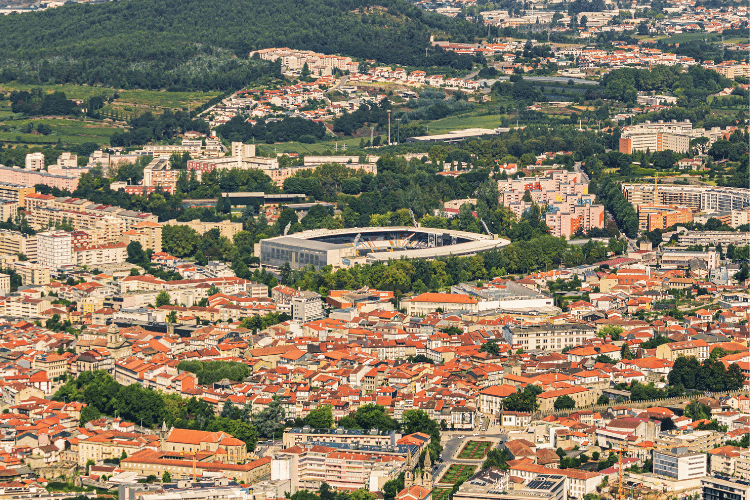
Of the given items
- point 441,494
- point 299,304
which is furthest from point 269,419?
point 299,304

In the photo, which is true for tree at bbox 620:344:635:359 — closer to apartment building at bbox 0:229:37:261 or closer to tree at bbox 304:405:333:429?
tree at bbox 304:405:333:429

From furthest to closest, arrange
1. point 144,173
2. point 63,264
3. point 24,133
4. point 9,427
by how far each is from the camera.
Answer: point 24,133, point 144,173, point 63,264, point 9,427

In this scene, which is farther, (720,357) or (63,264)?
(63,264)

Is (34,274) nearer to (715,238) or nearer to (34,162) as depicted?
(34,162)

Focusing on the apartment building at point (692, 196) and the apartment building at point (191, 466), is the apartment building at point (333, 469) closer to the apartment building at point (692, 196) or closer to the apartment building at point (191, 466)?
the apartment building at point (191, 466)

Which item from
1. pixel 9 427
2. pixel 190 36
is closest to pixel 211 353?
pixel 9 427

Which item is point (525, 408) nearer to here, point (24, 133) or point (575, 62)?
point (24, 133)

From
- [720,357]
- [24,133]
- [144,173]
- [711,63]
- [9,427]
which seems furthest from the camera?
[711,63]
